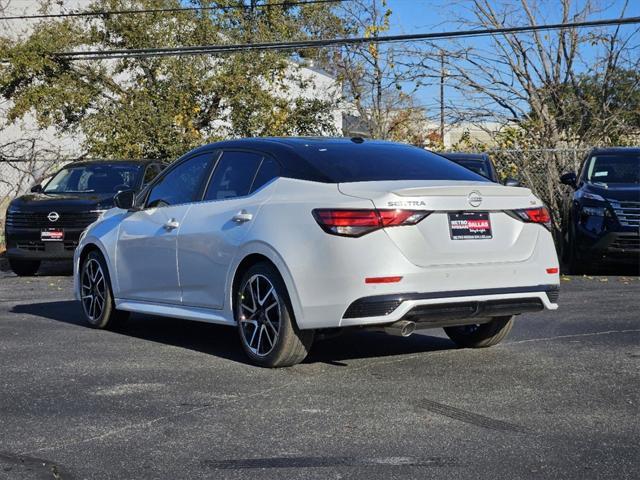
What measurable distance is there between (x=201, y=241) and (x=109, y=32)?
19.5 metres

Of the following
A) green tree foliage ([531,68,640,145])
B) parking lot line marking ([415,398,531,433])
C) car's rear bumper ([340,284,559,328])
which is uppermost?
green tree foliage ([531,68,640,145])

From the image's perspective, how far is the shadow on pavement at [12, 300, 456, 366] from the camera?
8.08 meters

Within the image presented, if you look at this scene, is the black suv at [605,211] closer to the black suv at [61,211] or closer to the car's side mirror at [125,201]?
the black suv at [61,211]

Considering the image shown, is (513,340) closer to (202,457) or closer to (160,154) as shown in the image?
(202,457)

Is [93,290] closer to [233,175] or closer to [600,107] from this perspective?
[233,175]

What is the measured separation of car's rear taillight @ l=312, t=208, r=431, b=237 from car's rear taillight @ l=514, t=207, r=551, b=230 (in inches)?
33.3

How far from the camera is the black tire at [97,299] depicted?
9500 mm

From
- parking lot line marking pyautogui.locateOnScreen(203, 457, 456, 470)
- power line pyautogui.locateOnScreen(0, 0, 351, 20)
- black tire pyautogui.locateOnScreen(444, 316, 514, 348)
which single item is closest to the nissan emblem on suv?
black tire pyautogui.locateOnScreen(444, 316, 514, 348)

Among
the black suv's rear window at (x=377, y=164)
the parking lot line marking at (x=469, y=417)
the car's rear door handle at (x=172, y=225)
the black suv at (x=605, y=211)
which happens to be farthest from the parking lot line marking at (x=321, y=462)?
the black suv at (x=605, y=211)

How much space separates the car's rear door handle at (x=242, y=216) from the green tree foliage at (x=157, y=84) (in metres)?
15.8

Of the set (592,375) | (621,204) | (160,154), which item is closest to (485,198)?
(592,375)

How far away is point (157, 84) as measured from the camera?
1004 inches

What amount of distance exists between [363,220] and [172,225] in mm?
2203

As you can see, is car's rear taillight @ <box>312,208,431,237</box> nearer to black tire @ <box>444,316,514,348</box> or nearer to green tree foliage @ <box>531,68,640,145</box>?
black tire @ <box>444,316,514,348</box>
